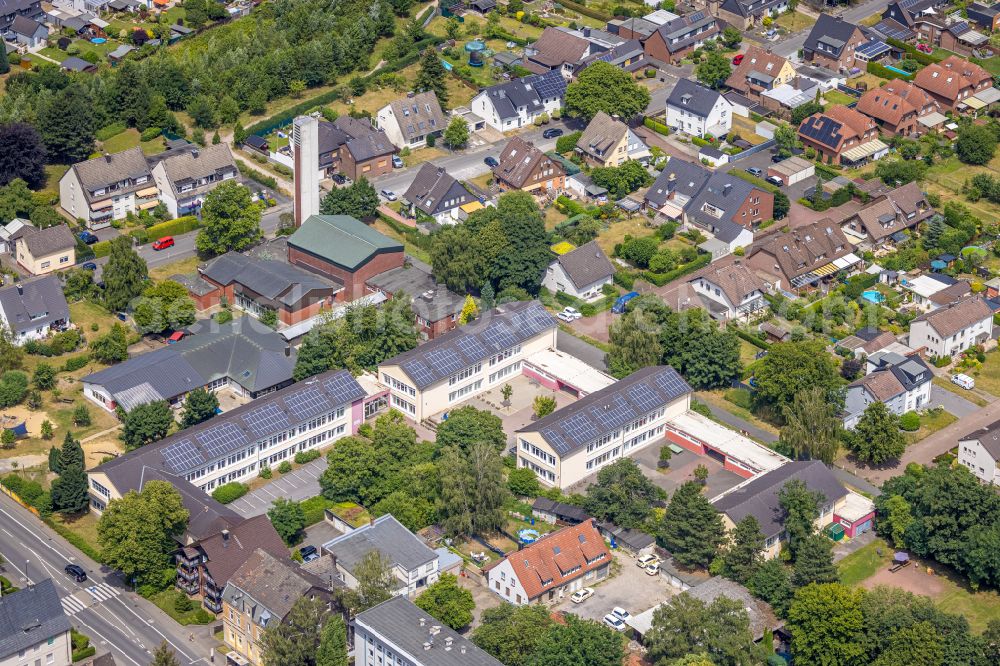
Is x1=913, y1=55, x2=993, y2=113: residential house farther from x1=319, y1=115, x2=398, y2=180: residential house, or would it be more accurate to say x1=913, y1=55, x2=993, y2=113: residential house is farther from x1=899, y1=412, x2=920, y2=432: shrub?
x1=319, y1=115, x2=398, y2=180: residential house

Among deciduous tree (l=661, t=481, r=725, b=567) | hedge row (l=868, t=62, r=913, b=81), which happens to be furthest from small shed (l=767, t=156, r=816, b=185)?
deciduous tree (l=661, t=481, r=725, b=567)

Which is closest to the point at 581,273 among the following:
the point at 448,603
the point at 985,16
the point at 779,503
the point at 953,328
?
the point at 953,328

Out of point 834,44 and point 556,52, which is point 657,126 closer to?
point 556,52

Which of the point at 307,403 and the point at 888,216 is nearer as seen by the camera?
the point at 307,403

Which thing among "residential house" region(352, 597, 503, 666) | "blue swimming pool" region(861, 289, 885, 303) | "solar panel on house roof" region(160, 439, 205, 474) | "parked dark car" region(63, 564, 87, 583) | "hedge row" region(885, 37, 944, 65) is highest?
"residential house" region(352, 597, 503, 666)

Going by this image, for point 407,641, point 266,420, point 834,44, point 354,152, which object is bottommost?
point 354,152

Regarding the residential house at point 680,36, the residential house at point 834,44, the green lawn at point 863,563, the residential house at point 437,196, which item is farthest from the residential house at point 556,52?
the green lawn at point 863,563
